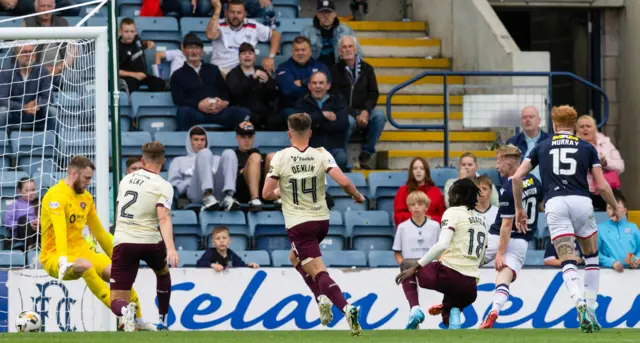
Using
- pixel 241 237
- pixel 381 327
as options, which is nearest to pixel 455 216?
pixel 381 327

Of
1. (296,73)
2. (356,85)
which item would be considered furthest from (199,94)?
(356,85)

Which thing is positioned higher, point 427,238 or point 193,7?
point 193,7

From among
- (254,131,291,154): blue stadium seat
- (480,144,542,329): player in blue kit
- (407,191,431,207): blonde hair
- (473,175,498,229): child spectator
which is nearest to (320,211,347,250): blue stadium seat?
(407,191,431,207): blonde hair

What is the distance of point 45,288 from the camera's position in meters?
13.0

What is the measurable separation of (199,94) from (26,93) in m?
1.92

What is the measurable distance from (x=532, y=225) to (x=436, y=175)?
2769 millimetres

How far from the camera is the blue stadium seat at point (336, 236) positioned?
48.5 feet

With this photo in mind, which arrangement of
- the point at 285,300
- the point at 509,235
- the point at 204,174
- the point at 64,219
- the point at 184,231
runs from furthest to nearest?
the point at 204,174 < the point at 184,231 < the point at 285,300 < the point at 509,235 < the point at 64,219

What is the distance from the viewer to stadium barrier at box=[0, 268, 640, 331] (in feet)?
42.6

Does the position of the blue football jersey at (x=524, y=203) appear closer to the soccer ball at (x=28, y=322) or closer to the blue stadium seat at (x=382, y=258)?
the blue stadium seat at (x=382, y=258)

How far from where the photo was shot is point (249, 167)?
14594 mm

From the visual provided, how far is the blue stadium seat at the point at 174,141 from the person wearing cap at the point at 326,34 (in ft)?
7.08

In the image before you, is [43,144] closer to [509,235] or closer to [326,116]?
[326,116]

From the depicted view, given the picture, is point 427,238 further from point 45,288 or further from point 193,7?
point 193,7
